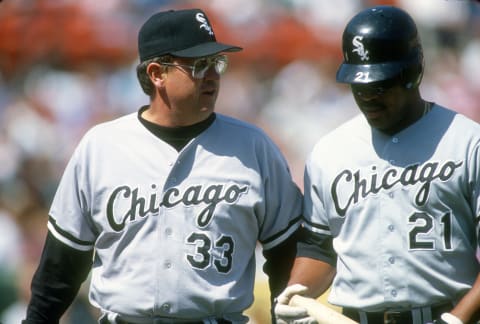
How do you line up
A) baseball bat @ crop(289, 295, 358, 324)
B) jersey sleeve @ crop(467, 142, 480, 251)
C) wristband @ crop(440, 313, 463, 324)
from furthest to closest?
baseball bat @ crop(289, 295, 358, 324) < jersey sleeve @ crop(467, 142, 480, 251) < wristband @ crop(440, 313, 463, 324)

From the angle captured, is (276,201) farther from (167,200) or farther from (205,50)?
(205,50)

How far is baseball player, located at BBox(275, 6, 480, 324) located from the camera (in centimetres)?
332

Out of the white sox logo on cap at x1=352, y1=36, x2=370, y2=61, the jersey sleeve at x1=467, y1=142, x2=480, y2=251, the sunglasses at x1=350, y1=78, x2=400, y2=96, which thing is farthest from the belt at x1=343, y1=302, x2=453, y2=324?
the white sox logo on cap at x1=352, y1=36, x2=370, y2=61

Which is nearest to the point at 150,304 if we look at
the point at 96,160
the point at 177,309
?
the point at 177,309

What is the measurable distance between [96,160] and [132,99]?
4.14 meters

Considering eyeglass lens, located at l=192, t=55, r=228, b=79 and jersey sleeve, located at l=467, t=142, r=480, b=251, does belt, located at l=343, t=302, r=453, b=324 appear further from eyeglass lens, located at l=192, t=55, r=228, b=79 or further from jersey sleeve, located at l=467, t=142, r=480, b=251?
eyeglass lens, located at l=192, t=55, r=228, b=79

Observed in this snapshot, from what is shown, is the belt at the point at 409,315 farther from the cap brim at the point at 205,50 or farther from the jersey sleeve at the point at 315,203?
the cap brim at the point at 205,50

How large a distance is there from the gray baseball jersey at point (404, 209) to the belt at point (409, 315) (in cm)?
3

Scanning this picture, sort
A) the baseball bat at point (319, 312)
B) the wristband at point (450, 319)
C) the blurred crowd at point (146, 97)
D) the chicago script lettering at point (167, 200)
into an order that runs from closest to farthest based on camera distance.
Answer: the wristband at point (450, 319) → the baseball bat at point (319, 312) → the chicago script lettering at point (167, 200) → the blurred crowd at point (146, 97)

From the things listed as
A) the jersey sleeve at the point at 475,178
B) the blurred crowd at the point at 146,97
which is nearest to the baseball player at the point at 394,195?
the jersey sleeve at the point at 475,178

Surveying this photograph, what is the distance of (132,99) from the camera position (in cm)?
767

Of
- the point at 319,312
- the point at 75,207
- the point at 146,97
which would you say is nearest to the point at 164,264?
the point at 75,207

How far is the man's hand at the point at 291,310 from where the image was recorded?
3.38m

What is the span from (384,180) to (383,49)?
448 mm
